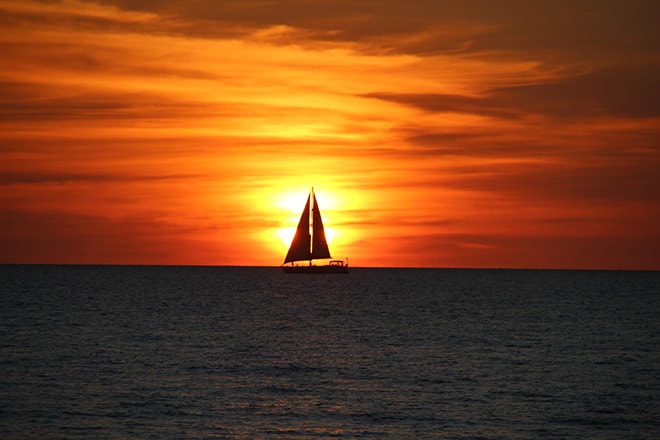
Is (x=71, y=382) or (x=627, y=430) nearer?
(x=627, y=430)

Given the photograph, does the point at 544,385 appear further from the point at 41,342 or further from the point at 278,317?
the point at 278,317

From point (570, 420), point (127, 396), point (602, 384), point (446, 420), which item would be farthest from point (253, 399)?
point (602, 384)

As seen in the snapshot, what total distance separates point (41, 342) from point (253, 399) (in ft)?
109

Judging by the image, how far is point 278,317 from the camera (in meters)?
108

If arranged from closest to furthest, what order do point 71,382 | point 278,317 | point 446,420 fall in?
1. point 446,420
2. point 71,382
3. point 278,317

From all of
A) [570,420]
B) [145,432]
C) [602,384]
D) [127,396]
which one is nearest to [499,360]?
[602,384]

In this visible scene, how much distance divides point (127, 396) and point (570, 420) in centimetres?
2220

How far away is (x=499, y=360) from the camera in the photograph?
64.8 metres

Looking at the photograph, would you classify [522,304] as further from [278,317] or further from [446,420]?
[446,420]

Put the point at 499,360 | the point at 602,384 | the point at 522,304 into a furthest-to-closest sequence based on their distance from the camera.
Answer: the point at 522,304 → the point at 499,360 → the point at 602,384

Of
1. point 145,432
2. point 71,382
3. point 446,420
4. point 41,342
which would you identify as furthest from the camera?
point 41,342

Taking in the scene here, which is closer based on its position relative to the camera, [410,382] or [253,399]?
[253,399]

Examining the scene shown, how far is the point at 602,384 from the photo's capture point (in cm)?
5294

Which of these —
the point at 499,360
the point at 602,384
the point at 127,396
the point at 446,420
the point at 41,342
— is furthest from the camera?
the point at 41,342
